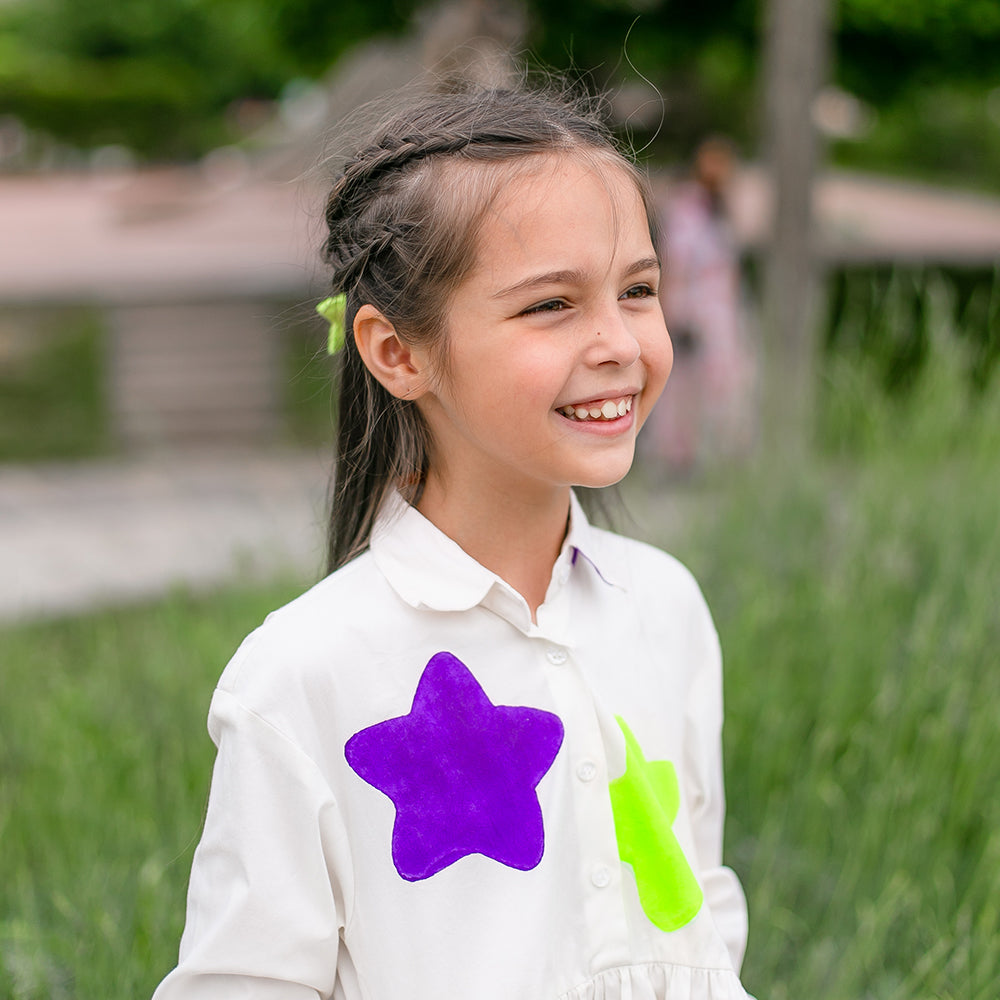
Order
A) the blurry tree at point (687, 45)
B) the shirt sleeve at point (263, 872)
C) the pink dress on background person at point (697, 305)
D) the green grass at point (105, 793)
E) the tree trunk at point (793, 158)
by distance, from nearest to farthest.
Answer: the shirt sleeve at point (263, 872), the green grass at point (105, 793), the tree trunk at point (793, 158), the pink dress on background person at point (697, 305), the blurry tree at point (687, 45)

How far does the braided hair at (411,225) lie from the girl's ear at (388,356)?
0.5 inches

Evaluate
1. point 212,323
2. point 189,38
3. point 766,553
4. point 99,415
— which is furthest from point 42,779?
point 189,38

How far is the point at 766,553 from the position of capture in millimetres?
2934

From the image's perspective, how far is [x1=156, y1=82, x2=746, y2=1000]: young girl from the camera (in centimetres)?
102

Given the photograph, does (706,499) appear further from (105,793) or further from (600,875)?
(600,875)

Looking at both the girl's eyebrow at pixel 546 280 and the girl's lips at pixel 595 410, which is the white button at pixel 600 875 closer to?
the girl's lips at pixel 595 410

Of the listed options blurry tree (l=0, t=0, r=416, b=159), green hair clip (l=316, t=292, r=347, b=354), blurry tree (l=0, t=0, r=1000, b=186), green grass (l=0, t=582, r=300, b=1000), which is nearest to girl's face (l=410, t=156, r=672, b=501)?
green hair clip (l=316, t=292, r=347, b=354)

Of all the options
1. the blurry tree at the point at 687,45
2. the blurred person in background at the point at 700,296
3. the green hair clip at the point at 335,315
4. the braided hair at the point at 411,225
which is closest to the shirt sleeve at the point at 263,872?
the braided hair at the point at 411,225

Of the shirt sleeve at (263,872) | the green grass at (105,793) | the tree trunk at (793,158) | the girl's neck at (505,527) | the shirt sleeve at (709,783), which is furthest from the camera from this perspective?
the tree trunk at (793,158)

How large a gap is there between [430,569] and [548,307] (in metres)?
0.26

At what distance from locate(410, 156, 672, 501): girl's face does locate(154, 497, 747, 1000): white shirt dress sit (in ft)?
0.46

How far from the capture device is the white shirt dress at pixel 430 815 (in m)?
1.02

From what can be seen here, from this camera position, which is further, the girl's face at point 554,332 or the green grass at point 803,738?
the green grass at point 803,738

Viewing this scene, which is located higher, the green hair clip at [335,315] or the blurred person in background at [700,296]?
the green hair clip at [335,315]
